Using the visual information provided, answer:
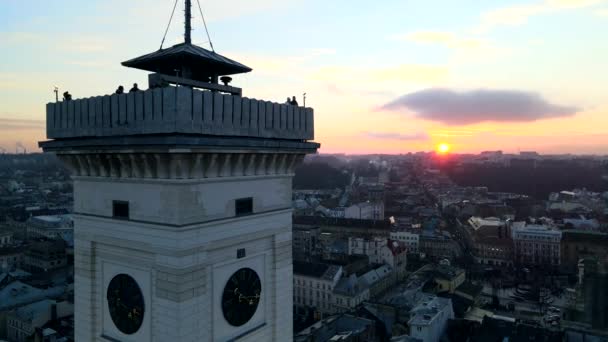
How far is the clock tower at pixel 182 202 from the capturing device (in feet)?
25.5

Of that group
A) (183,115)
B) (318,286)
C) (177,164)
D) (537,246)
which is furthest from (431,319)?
(537,246)

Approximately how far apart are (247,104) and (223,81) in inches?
55.9

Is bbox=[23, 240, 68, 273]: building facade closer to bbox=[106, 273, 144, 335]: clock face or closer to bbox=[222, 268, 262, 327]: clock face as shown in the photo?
bbox=[106, 273, 144, 335]: clock face

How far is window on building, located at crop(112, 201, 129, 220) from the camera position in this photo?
8.66 m

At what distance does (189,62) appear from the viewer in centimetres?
954

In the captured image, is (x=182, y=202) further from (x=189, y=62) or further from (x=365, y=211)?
(x=365, y=211)

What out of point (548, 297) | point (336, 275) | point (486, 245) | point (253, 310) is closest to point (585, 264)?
point (548, 297)

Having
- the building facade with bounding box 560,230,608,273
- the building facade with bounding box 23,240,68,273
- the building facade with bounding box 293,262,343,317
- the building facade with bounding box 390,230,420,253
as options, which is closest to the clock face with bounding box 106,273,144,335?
the building facade with bounding box 293,262,343,317

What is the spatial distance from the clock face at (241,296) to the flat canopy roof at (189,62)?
14.3 ft

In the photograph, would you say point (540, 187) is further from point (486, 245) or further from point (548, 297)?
point (548, 297)

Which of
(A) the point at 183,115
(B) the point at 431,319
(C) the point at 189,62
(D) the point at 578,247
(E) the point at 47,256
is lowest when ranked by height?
(D) the point at 578,247

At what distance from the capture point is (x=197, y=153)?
25.1 ft

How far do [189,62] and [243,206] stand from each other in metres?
3.21

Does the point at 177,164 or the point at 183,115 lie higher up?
the point at 183,115
